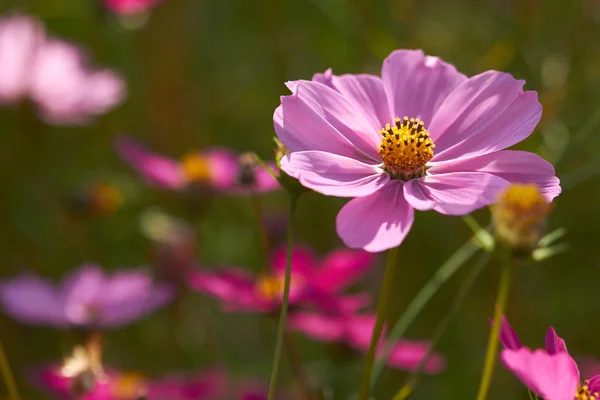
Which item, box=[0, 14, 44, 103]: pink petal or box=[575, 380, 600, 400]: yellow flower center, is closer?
box=[575, 380, 600, 400]: yellow flower center

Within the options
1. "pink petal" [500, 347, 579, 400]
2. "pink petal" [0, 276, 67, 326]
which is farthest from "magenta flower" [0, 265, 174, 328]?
"pink petal" [500, 347, 579, 400]

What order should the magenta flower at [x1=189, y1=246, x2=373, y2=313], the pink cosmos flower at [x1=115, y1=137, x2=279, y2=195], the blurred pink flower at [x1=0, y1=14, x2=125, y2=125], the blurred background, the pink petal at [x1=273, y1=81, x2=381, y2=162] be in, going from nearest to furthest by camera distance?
the pink petal at [x1=273, y1=81, x2=381, y2=162] < the magenta flower at [x1=189, y1=246, x2=373, y2=313] < the pink cosmos flower at [x1=115, y1=137, x2=279, y2=195] < the blurred background < the blurred pink flower at [x1=0, y1=14, x2=125, y2=125]

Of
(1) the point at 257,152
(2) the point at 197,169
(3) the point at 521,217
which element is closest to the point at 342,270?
(2) the point at 197,169

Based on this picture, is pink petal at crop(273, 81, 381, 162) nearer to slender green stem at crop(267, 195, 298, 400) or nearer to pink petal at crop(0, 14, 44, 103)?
slender green stem at crop(267, 195, 298, 400)

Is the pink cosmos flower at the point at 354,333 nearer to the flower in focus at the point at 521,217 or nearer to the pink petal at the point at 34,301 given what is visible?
the pink petal at the point at 34,301

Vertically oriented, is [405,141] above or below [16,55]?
below

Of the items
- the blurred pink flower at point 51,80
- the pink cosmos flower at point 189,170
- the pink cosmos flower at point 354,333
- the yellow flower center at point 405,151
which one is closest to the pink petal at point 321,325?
the pink cosmos flower at point 354,333

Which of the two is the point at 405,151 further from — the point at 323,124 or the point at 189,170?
the point at 189,170
